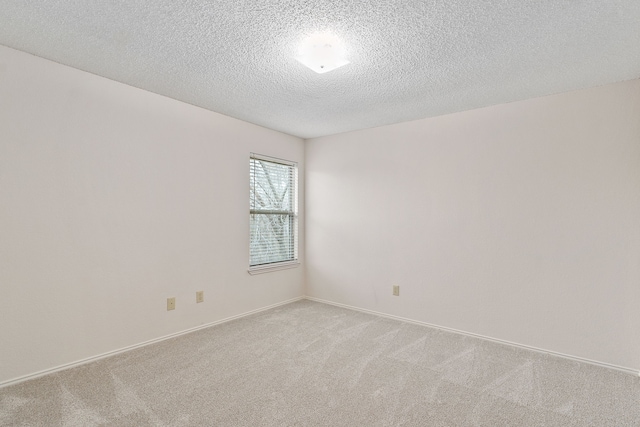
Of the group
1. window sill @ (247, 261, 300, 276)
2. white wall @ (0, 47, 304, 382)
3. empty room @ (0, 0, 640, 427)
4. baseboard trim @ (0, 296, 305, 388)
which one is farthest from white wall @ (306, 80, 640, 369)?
white wall @ (0, 47, 304, 382)

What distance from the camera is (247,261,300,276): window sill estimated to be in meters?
3.61

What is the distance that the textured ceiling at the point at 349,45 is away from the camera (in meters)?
1.60

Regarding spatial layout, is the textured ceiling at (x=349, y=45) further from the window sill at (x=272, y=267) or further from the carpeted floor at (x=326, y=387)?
the carpeted floor at (x=326, y=387)

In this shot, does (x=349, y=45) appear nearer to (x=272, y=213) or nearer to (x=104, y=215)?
(x=104, y=215)

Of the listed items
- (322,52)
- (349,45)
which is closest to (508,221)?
(349,45)

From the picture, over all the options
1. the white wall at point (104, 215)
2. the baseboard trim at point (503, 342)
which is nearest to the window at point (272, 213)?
the white wall at point (104, 215)

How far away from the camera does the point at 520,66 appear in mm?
2160

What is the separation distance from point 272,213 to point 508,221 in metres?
2.56

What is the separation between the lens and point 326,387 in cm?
204

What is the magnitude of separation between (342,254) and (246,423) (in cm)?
243

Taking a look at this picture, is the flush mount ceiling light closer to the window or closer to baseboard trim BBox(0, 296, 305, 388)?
the window

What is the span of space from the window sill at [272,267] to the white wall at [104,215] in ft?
0.65

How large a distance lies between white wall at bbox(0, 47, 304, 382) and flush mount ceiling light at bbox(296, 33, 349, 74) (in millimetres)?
1564

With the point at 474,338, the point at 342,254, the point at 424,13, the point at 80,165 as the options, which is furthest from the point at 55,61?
the point at 474,338
